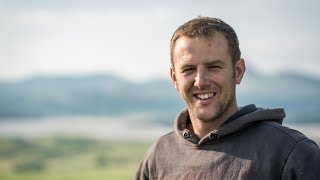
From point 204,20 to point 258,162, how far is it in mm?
640

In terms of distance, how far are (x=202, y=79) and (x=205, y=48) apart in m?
0.13

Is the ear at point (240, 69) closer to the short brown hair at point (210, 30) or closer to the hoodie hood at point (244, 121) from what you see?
the short brown hair at point (210, 30)

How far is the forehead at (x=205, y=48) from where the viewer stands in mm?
3268

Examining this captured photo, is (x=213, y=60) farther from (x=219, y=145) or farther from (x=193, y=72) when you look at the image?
(x=219, y=145)

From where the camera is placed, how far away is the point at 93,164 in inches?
1351

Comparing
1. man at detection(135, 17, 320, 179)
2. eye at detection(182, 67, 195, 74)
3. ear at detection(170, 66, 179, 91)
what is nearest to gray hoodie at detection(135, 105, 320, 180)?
man at detection(135, 17, 320, 179)

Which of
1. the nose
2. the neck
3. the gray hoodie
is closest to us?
the gray hoodie

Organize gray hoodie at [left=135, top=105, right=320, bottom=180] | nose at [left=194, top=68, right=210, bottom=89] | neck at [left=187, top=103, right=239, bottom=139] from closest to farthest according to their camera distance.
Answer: gray hoodie at [left=135, top=105, right=320, bottom=180], nose at [left=194, top=68, right=210, bottom=89], neck at [left=187, top=103, right=239, bottom=139]

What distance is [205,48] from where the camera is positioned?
3270mm

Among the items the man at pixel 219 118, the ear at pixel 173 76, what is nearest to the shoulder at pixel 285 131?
the man at pixel 219 118

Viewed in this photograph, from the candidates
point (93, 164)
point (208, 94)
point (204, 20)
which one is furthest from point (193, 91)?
point (93, 164)

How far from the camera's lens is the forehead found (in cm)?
327

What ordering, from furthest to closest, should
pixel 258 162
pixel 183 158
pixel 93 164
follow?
pixel 93 164 → pixel 183 158 → pixel 258 162

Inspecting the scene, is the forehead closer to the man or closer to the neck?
the man
